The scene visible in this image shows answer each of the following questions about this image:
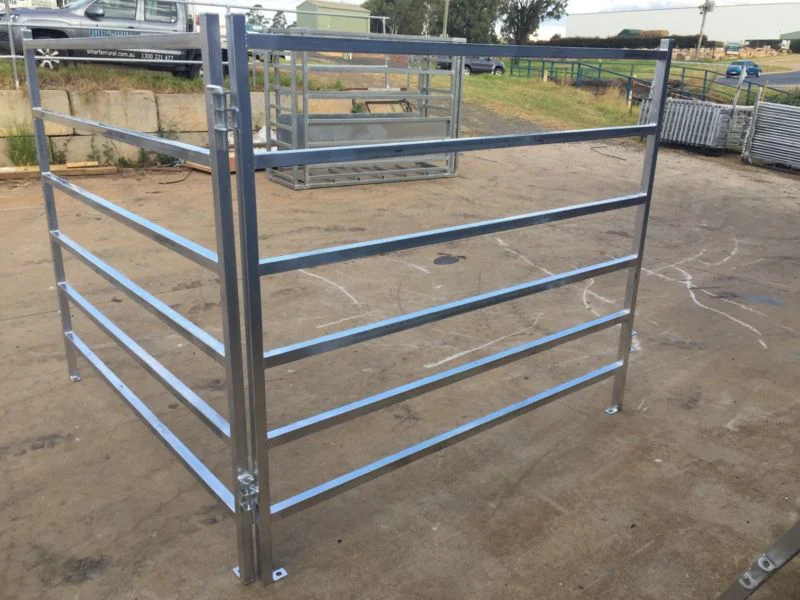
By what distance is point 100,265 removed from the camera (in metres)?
2.78

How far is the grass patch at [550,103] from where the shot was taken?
15695 millimetres

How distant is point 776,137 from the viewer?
11164mm

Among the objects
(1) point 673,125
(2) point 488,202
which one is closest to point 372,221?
(2) point 488,202

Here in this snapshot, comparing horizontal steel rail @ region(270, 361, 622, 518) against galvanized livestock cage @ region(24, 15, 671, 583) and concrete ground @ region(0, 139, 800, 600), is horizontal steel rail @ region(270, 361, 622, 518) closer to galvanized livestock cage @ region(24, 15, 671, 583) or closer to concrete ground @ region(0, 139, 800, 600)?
galvanized livestock cage @ region(24, 15, 671, 583)

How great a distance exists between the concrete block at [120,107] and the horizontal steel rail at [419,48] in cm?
789

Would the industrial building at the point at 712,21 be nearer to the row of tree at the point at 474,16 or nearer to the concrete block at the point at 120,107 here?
the row of tree at the point at 474,16

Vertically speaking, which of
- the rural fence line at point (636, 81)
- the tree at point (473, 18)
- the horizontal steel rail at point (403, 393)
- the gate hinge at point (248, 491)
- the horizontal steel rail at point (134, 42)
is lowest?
the gate hinge at point (248, 491)

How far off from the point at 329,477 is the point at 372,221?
4452mm

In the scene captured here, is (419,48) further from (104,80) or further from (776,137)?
(776,137)

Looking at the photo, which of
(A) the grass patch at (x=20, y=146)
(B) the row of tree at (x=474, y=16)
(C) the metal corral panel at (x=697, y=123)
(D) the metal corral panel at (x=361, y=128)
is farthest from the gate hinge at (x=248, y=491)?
(B) the row of tree at (x=474, y=16)

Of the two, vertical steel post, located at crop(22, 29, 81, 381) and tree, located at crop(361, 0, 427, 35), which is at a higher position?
tree, located at crop(361, 0, 427, 35)

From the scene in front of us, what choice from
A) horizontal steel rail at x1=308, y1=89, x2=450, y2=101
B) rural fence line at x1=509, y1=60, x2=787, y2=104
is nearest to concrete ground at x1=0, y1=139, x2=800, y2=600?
horizontal steel rail at x1=308, y1=89, x2=450, y2=101

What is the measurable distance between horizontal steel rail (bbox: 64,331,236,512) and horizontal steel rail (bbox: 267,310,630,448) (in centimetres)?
27

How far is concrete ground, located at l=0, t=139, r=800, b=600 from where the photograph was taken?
2.25 m
